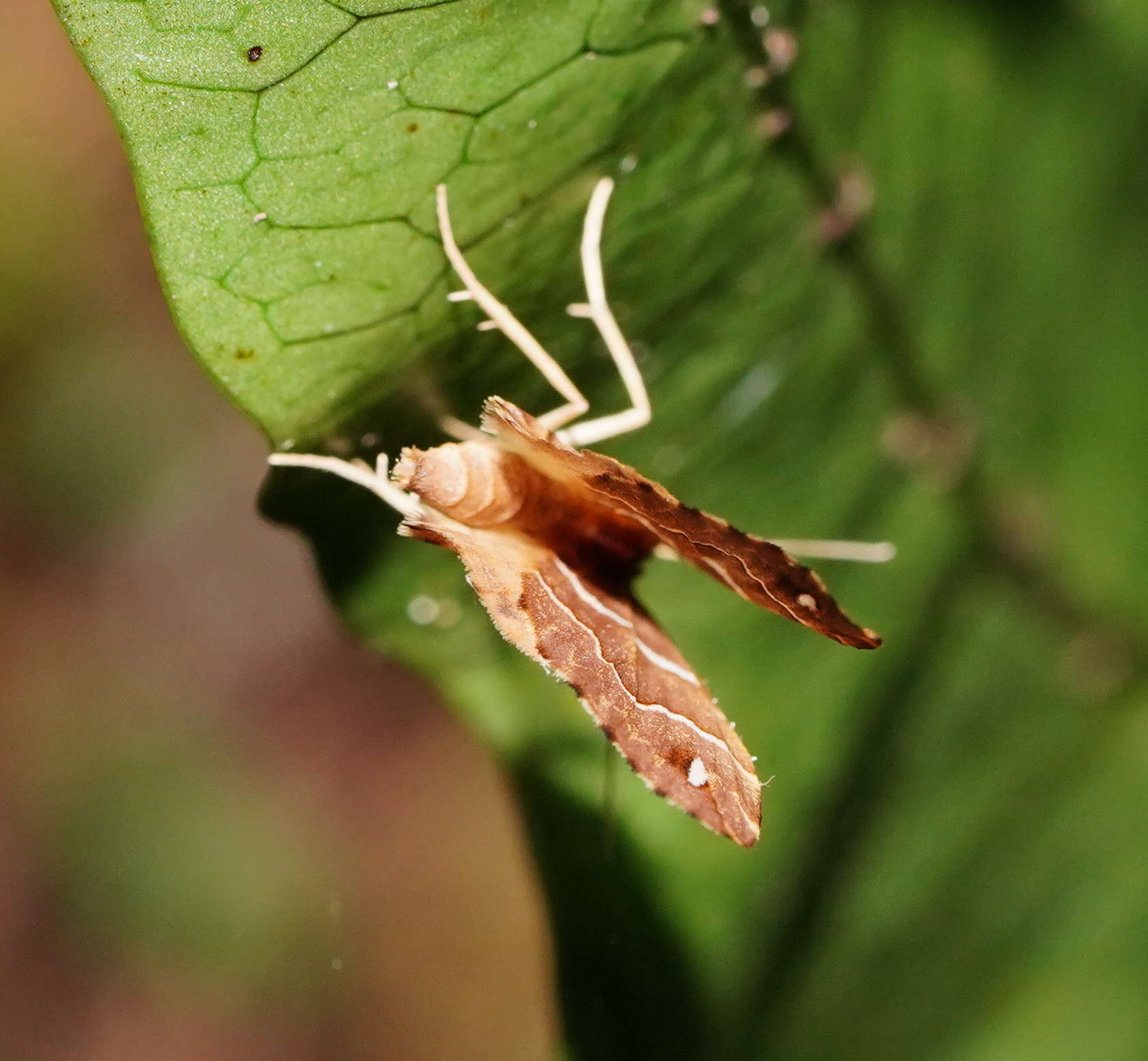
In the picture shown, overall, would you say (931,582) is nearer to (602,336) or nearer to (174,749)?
(602,336)

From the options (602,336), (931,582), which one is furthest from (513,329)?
(931,582)

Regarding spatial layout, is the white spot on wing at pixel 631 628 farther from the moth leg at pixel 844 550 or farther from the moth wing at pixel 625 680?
the moth leg at pixel 844 550

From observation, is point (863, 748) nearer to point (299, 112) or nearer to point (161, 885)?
point (299, 112)

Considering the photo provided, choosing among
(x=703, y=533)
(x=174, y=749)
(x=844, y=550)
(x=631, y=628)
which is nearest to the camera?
(x=703, y=533)

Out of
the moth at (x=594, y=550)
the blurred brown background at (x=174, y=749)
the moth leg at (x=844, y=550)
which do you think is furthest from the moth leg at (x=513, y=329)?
the blurred brown background at (x=174, y=749)

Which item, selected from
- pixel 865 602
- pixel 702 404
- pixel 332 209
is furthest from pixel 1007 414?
pixel 332 209

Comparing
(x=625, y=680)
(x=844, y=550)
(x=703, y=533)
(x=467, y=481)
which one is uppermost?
(x=467, y=481)
